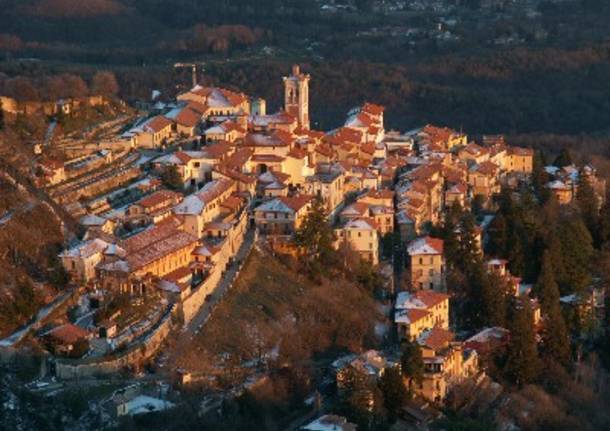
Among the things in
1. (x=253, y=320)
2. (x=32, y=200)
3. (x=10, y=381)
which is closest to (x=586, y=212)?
(x=253, y=320)

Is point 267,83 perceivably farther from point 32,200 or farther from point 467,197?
point 32,200

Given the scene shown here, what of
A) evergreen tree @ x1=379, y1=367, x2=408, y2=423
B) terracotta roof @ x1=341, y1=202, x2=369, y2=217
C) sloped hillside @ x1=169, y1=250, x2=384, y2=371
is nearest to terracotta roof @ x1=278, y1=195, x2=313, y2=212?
terracotta roof @ x1=341, y1=202, x2=369, y2=217

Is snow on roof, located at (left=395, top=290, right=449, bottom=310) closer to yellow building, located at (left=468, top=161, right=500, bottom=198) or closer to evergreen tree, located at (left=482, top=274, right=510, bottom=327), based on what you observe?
evergreen tree, located at (left=482, top=274, right=510, bottom=327)

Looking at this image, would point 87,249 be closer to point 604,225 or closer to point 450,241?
point 450,241

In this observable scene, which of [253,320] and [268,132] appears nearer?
[253,320]

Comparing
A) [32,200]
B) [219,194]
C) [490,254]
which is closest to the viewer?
[32,200]

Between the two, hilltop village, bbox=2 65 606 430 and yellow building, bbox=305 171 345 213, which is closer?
hilltop village, bbox=2 65 606 430

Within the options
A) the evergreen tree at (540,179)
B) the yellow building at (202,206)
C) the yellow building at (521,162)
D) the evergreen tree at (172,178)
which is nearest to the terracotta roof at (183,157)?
the evergreen tree at (172,178)
